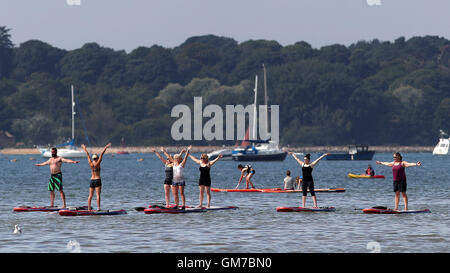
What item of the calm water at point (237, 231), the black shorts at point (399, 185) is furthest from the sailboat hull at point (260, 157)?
the black shorts at point (399, 185)

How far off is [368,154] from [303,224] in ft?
427

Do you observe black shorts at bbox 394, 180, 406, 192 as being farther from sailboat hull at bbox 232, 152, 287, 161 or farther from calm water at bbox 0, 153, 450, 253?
sailboat hull at bbox 232, 152, 287, 161

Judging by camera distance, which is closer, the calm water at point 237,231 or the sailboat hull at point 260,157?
the calm water at point 237,231

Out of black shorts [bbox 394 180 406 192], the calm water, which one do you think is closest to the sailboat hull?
the calm water

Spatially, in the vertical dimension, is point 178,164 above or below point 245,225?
above

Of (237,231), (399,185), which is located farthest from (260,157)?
(237,231)

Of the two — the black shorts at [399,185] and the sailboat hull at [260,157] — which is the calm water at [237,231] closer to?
the black shorts at [399,185]
